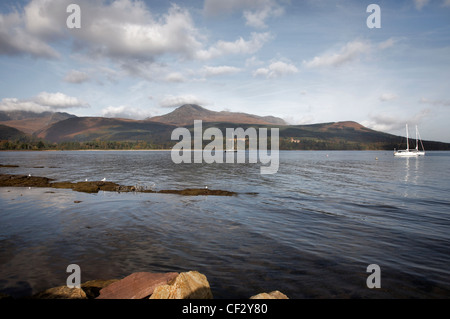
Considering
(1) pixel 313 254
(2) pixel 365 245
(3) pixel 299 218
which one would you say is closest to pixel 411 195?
(3) pixel 299 218

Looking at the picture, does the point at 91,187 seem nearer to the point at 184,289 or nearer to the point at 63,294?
the point at 63,294

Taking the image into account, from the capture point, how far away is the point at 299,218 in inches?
809

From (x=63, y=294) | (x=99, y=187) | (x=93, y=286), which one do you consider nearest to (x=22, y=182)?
(x=99, y=187)

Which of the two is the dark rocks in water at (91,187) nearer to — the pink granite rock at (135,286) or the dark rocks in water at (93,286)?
the dark rocks in water at (93,286)

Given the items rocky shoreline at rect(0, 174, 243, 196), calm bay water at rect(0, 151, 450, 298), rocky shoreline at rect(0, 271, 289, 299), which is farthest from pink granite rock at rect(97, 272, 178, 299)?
rocky shoreline at rect(0, 174, 243, 196)

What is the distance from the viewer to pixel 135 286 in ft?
28.0

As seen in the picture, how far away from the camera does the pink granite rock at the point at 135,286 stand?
26.4 feet

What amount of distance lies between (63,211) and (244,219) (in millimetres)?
15760

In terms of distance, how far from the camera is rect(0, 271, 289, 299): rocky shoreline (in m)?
7.09

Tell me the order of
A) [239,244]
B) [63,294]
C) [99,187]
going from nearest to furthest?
[63,294] → [239,244] → [99,187]

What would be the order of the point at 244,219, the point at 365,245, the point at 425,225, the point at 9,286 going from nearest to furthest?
1. the point at 9,286
2. the point at 365,245
3. the point at 425,225
4. the point at 244,219

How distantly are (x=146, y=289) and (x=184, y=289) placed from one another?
190 centimetres

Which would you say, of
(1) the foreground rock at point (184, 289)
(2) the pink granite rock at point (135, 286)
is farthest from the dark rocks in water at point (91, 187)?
(1) the foreground rock at point (184, 289)
